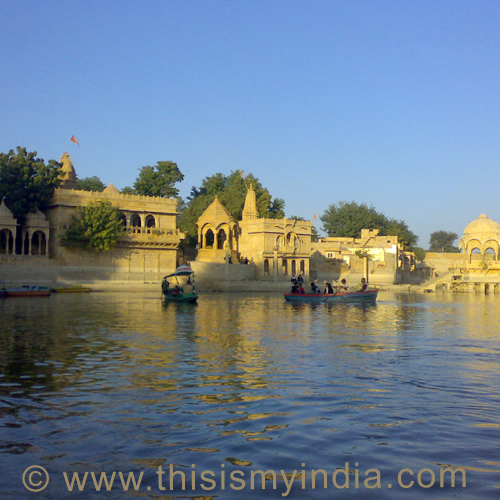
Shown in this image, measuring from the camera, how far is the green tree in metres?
65.6

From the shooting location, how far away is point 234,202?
2633 inches

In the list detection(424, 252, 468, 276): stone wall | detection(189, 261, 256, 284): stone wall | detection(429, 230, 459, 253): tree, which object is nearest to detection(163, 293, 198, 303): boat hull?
detection(189, 261, 256, 284): stone wall

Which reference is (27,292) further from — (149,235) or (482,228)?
(482,228)

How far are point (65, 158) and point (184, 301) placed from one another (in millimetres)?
25919

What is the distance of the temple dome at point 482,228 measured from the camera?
72875 mm

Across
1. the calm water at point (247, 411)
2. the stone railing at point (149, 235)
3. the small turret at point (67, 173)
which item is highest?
the small turret at point (67, 173)

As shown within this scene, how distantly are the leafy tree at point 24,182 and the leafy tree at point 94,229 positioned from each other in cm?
298

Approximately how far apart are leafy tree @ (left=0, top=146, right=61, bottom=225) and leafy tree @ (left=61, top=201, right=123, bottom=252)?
298 centimetres

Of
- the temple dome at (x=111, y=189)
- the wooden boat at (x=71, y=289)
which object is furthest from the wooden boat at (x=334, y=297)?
the temple dome at (x=111, y=189)

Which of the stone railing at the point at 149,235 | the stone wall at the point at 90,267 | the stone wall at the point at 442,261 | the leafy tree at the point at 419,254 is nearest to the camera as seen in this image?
the stone wall at the point at 90,267

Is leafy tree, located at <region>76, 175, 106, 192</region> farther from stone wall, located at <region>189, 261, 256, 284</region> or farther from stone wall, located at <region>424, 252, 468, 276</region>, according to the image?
stone wall, located at <region>424, 252, 468, 276</region>

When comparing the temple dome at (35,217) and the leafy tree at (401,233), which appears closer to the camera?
the temple dome at (35,217)

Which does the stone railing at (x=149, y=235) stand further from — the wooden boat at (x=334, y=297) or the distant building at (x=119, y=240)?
the wooden boat at (x=334, y=297)

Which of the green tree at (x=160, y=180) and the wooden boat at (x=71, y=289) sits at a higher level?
the green tree at (x=160, y=180)
